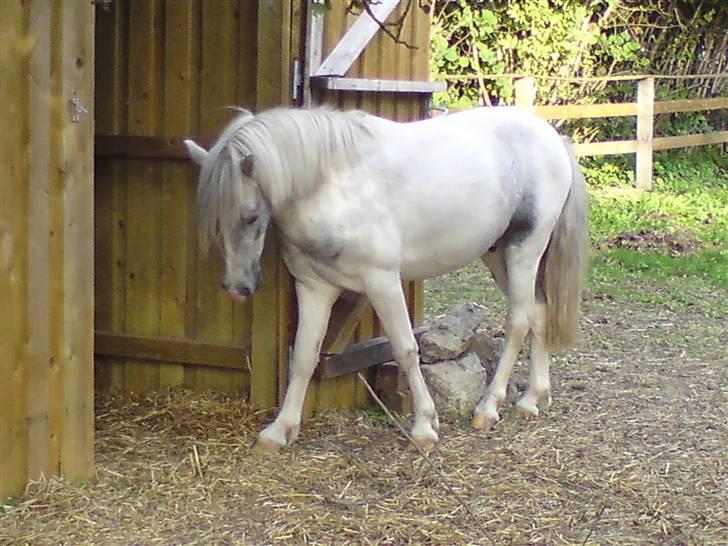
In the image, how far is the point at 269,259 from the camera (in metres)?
5.03

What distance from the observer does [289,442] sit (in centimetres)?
480

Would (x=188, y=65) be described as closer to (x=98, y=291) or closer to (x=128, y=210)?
(x=128, y=210)

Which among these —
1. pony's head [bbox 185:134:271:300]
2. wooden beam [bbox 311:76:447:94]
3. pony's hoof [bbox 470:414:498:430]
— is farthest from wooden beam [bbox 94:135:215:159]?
pony's hoof [bbox 470:414:498:430]

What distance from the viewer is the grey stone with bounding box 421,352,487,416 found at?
5.40 metres

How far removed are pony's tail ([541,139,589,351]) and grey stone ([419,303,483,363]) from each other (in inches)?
16.5

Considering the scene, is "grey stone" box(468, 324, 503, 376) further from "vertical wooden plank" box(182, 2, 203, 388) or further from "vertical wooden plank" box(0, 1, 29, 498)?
"vertical wooden plank" box(0, 1, 29, 498)

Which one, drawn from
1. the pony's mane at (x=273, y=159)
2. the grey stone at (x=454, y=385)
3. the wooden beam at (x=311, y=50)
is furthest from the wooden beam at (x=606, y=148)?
the pony's mane at (x=273, y=159)

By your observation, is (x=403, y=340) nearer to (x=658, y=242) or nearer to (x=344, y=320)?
(x=344, y=320)

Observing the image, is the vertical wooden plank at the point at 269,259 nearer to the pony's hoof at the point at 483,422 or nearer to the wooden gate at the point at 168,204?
the wooden gate at the point at 168,204

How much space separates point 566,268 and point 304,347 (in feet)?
4.65

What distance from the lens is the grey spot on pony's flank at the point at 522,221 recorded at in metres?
5.20

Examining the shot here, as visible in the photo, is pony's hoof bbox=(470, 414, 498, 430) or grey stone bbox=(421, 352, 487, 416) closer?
pony's hoof bbox=(470, 414, 498, 430)

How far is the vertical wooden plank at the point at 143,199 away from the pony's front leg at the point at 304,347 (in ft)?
3.02

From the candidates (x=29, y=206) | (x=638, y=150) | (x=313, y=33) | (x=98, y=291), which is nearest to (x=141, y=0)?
(x=313, y=33)
